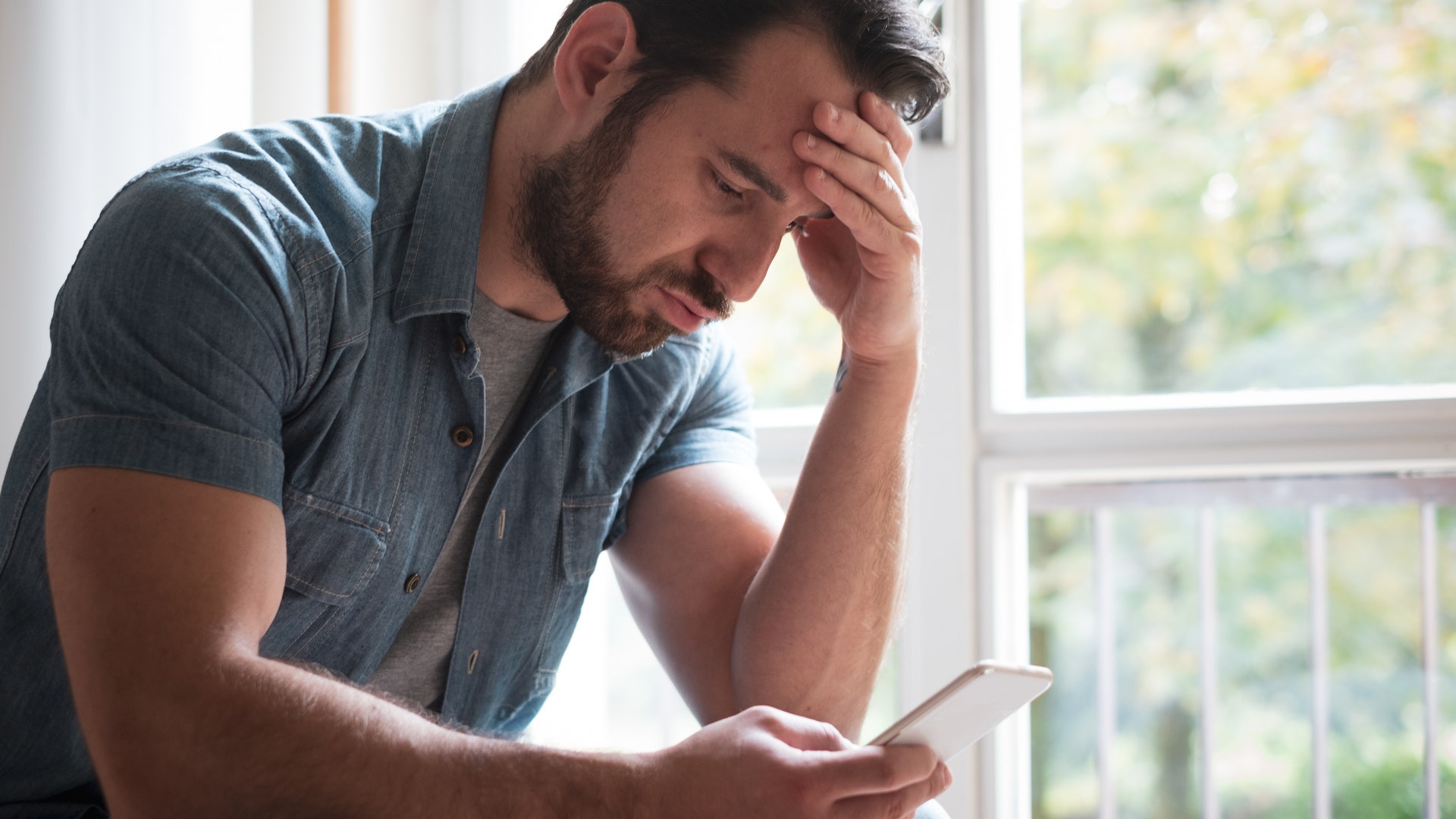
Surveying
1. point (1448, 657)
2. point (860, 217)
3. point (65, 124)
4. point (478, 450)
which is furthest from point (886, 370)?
point (1448, 657)

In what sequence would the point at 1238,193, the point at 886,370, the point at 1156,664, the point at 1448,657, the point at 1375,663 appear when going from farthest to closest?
the point at 1238,193 → the point at 1156,664 → the point at 1375,663 → the point at 1448,657 → the point at 886,370

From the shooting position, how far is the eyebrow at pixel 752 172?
44.4 inches

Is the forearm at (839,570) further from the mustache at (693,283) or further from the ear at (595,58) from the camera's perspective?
the ear at (595,58)

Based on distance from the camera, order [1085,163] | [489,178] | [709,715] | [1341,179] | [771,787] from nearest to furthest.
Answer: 1. [771,787]
2. [489,178]
3. [709,715]
4. [1341,179]
5. [1085,163]

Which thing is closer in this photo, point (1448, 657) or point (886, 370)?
point (886, 370)

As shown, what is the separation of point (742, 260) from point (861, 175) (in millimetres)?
148

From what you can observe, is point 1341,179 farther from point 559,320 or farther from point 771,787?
point 771,787

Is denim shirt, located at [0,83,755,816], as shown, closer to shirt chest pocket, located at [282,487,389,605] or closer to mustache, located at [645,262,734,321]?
shirt chest pocket, located at [282,487,389,605]

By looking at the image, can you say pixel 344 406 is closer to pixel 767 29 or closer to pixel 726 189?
pixel 726 189

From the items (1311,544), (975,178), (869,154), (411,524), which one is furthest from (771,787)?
(1311,544)

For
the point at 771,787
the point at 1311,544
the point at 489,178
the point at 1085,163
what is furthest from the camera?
the point at 1085,163

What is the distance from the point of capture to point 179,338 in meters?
0.88

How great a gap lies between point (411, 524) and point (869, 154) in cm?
60

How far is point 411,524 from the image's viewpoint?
117cm
